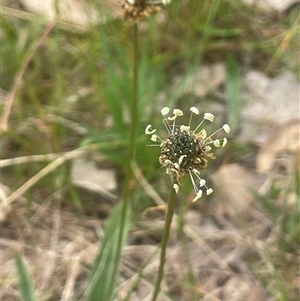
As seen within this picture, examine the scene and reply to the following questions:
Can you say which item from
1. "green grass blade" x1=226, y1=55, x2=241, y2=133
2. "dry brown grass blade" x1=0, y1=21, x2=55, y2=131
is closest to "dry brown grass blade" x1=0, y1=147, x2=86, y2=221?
"dry brown grass blade" x1=0, y1=21, x2=55, y2=131

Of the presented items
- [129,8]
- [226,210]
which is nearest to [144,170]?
[226,210]

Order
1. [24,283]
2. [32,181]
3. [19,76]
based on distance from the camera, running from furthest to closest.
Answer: [19,76], [32,181], [24,283]

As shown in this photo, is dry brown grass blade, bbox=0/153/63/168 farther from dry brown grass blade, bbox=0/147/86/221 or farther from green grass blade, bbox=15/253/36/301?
green grass blade, bbox=15/253/36/301

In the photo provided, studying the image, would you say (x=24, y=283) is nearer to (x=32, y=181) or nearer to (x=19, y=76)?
(x=32, y=181)

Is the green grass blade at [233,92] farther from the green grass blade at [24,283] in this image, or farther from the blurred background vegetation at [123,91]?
the green grass blade at [24,283]

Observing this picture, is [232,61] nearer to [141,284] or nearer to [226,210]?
[226,210]

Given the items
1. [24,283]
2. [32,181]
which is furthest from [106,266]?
[32,181]
